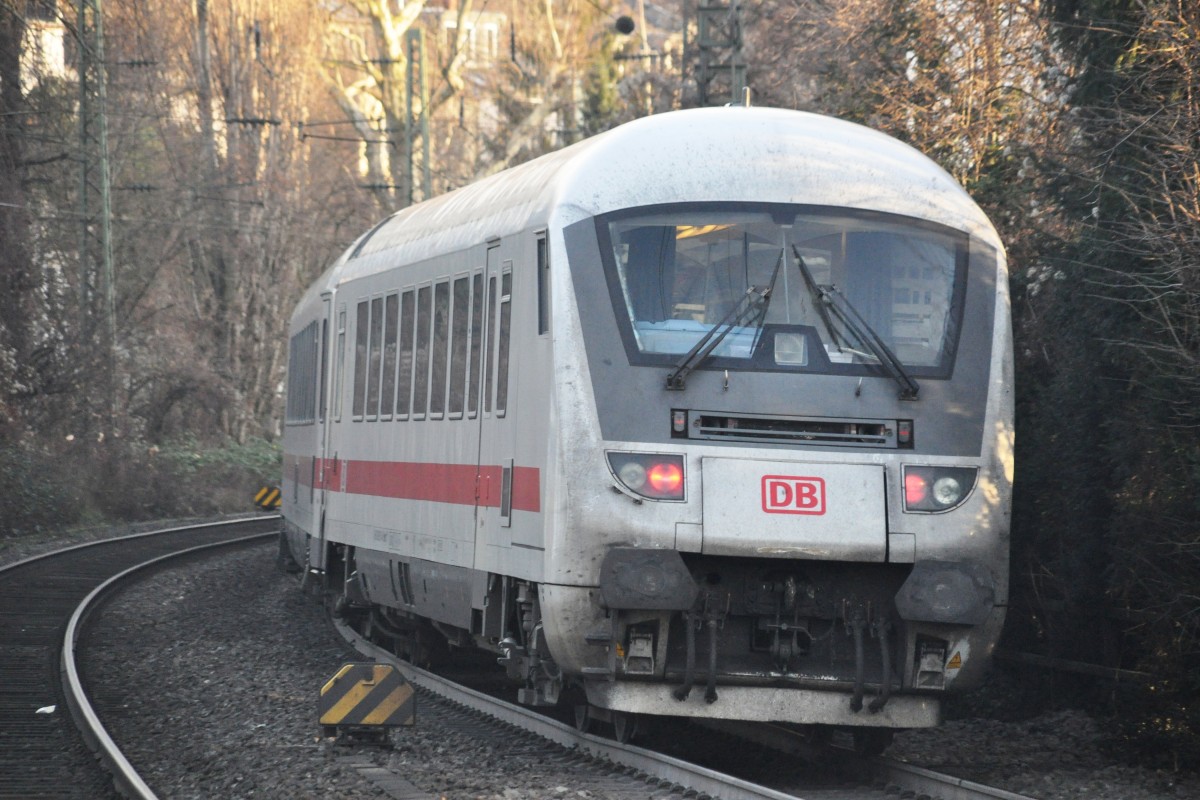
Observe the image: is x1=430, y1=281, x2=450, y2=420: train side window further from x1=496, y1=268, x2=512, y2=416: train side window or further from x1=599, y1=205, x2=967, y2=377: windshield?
x1=599, y1=205, x2=967, y2=377: windshield

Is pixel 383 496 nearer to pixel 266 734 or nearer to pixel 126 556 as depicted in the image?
pixel 266 734

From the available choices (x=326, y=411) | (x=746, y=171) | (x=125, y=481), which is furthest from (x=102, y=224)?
(x=746, y=171)

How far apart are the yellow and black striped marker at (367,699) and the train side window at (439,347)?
1989 mm

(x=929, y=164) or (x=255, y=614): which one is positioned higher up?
(x=929, y=164)

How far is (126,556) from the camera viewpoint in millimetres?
23562

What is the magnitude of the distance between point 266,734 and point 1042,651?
17.3 feet

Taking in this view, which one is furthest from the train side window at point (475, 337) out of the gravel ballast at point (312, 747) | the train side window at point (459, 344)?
the gravel ballast at point (312, 747)

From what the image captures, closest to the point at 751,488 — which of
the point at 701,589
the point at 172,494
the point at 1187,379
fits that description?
the point at 701,589

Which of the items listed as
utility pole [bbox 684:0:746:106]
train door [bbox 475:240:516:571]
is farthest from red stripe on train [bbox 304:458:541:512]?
utility pole [bbox 684:0:746:106]

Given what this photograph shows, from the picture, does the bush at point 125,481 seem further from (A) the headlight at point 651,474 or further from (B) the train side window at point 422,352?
(A) the headlight at point 651,474

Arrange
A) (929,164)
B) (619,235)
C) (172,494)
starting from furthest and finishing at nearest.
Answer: (172,494), (929,164), (619,235)

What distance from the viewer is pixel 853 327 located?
8711 mm

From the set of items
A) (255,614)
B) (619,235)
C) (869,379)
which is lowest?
(255,614)

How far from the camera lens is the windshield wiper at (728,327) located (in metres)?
8.45
